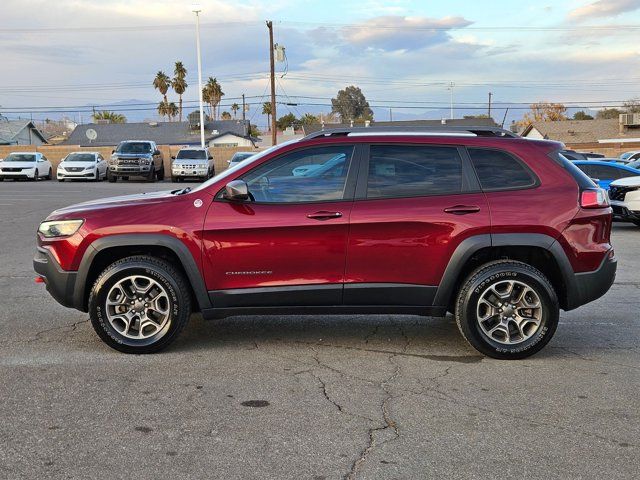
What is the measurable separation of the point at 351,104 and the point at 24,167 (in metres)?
94.4

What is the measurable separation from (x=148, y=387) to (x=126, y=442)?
885mm

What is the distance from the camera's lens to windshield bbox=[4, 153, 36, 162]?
33.2 metres

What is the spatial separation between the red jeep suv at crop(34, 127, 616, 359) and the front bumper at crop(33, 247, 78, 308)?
11 millimetres

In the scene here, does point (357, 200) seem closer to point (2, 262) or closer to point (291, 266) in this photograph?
point (291, 266)

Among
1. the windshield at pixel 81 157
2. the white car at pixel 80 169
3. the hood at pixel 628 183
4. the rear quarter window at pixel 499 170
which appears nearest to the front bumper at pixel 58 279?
the rear quarter window at pixel 499 170

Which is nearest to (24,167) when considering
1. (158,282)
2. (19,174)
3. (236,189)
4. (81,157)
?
(19,174)

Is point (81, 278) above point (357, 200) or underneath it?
underneath

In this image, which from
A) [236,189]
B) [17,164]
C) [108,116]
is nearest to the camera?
[236,189]

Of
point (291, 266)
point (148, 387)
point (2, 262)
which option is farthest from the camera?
point (2, 262)

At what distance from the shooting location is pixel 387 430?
388cm

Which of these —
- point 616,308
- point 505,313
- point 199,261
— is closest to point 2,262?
point 199,261

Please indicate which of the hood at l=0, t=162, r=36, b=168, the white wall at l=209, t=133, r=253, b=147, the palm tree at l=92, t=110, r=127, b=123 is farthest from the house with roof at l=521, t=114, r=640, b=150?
the palm tree at l=92, t=110, r=127, b=123

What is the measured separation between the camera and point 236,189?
16.7ft

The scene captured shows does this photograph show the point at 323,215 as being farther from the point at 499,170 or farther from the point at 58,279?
the point at 58,279
